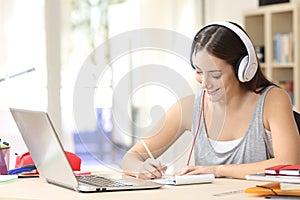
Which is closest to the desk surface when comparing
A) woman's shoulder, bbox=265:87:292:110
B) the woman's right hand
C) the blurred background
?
the woman's right hand

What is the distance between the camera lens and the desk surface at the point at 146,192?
5.58 feet

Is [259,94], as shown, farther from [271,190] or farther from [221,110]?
[271,190]

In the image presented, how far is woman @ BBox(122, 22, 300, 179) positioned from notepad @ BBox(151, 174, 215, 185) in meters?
0.10

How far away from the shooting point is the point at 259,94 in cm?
246

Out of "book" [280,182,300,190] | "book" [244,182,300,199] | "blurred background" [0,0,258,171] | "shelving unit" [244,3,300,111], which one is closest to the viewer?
"book" [244,182,300,199]

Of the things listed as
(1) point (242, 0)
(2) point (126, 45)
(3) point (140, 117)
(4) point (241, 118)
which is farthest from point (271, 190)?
(1) point (242, 0)

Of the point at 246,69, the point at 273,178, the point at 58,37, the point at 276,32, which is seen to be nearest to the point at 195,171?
the point at 273,178

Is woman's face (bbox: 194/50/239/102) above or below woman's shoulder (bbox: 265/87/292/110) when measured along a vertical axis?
above

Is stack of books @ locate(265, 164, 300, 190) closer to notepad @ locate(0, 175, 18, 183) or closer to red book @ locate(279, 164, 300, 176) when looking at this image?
red book @ locate(279, 164, 300, 176)

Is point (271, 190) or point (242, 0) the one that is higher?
point (242, 0)

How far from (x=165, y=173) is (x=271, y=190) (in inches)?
21.7

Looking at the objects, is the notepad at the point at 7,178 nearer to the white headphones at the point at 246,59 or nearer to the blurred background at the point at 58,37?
the blurred background at the point at 58,37

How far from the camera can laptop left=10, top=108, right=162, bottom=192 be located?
1812 millimetres

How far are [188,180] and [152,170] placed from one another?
0.54 ft
